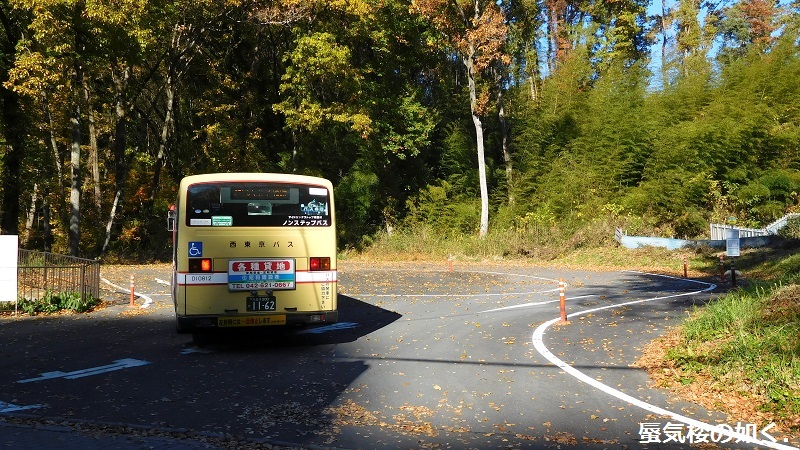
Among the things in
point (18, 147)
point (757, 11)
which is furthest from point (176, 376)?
point (757, 11)

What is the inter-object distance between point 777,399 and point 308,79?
95.6 feet

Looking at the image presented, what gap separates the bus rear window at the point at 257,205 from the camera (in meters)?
Result: 10.9

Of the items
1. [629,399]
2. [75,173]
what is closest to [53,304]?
[629,399]

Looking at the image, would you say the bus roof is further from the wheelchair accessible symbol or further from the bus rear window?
the wheelchair accessible symbol

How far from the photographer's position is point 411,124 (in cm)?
3781

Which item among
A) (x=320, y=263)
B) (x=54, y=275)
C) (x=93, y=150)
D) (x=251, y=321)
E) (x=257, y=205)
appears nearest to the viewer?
(x=251, y=321)

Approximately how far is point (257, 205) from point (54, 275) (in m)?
8.22

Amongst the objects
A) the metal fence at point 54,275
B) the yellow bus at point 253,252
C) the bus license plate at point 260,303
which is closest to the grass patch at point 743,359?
the yellow bus at point 253,252

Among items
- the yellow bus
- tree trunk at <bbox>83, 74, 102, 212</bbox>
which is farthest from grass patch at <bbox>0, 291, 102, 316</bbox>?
tree trunk at <bbox>83, 74, 102, 212</bbox>

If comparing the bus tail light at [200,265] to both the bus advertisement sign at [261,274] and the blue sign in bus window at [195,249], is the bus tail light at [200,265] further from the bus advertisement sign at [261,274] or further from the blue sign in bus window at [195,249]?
the bus advertisement sign at [261,274]

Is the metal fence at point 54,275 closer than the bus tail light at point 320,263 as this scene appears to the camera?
No

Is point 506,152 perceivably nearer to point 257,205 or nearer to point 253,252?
point 257,205

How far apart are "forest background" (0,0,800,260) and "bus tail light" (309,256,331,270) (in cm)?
1847

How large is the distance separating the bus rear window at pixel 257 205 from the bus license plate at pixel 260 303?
3.89 ft
